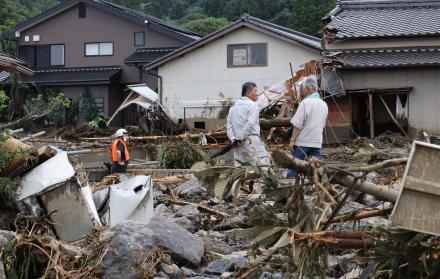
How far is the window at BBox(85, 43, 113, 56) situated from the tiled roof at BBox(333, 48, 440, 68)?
1674cm

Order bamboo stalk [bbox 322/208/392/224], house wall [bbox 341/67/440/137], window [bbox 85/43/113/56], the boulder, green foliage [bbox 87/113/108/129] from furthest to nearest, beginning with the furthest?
1. window [bbox 85/43/113/56]
2. green foliage [bbox 87/113/108/129]
3. house wall [bbox 341/67/440/137]
4. the boulder
5. bamboo stalk [bbox 322/208/392/224]

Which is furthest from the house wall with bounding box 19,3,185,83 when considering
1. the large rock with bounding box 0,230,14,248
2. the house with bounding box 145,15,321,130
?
the large rock with bounding box 0,230,14,248

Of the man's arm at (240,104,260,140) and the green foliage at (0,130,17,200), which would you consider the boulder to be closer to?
the green foliage at (0,130,17,200)

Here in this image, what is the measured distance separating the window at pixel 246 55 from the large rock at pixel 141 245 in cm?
2124

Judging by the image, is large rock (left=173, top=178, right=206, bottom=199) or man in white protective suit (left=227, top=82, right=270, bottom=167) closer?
man in white protective suit (left=227, top=82, right=270, bottom=167)

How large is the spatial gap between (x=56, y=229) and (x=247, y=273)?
3300mm

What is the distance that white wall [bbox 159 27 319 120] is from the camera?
1094 inches

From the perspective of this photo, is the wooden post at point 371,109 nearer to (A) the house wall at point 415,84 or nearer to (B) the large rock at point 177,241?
(A) the house wall at point 415,84

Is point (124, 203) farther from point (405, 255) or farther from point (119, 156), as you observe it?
point (119, 156)

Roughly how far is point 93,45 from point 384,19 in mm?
16786

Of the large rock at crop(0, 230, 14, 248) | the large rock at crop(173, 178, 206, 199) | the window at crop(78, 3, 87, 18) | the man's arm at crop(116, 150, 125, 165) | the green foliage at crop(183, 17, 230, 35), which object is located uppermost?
the green foliage at crop(183, 17, 230, 35)

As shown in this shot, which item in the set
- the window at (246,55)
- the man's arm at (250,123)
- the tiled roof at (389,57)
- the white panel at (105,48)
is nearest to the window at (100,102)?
the white panel at (105,48)

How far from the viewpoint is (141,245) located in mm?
6469

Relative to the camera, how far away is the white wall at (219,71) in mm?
27797
